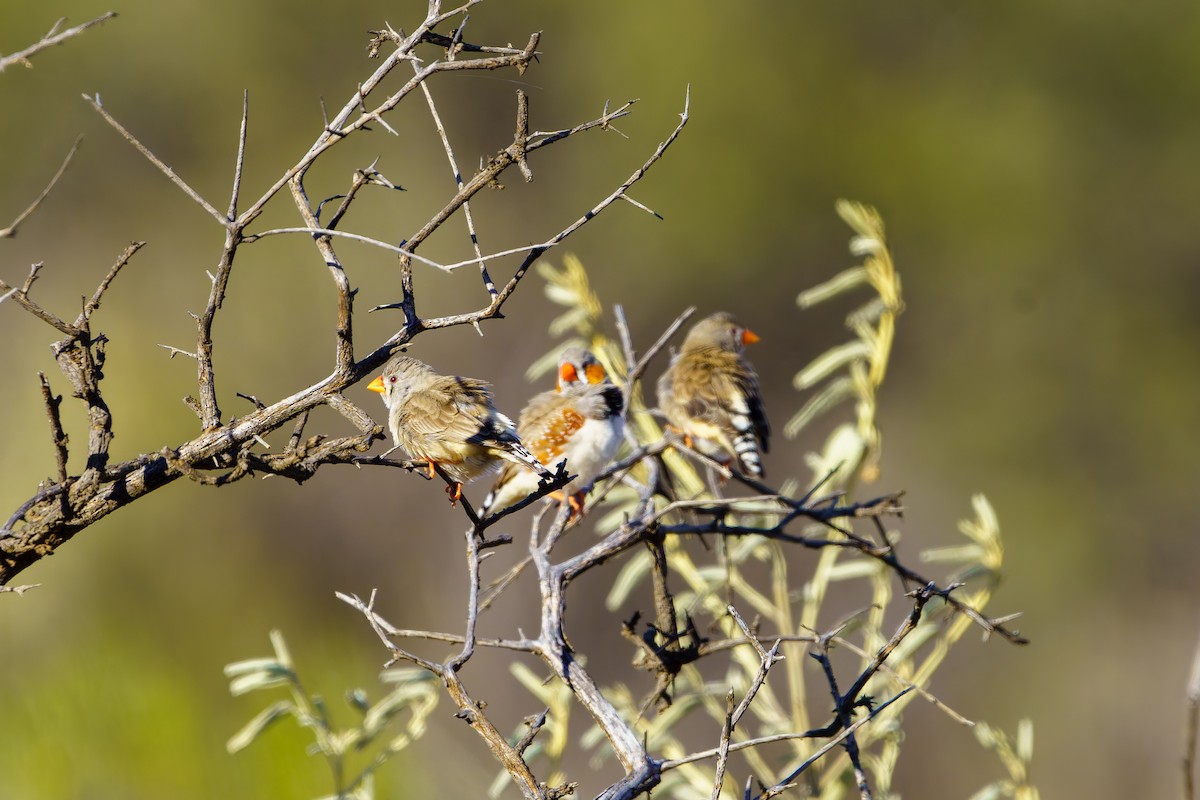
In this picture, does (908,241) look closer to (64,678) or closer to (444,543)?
(444,543)

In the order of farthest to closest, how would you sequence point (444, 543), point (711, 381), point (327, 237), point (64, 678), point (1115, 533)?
point (1115, 533)
point (444, 543)
point (711, 381)
point (64, 678)
point (327, 237)

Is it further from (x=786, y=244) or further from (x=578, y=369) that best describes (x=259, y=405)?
(x=786, y=244)

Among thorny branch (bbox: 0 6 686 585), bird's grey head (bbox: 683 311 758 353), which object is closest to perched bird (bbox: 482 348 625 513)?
bird's grey head (bbox: 683 311 758 353)

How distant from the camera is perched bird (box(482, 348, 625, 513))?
5023 mm

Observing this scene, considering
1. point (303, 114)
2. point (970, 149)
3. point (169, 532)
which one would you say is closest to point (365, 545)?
point (169, 532)

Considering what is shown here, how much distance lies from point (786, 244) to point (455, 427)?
1330cm

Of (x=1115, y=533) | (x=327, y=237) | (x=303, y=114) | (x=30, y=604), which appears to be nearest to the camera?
(x=327, y=237)

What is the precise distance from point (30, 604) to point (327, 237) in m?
10.6

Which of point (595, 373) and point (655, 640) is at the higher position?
point (595, 373)

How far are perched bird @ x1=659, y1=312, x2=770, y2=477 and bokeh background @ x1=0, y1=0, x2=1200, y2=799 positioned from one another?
27.9 feet

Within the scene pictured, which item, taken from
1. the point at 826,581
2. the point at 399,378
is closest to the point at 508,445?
the point at 399,378

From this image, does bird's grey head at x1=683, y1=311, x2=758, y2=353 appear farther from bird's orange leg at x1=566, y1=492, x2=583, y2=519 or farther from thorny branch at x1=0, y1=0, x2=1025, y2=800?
thorny branch at x1=0, y1=0, x2=1025, y2=800

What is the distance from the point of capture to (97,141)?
16688 millimetres

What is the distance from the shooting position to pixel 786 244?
16875 millimetres
